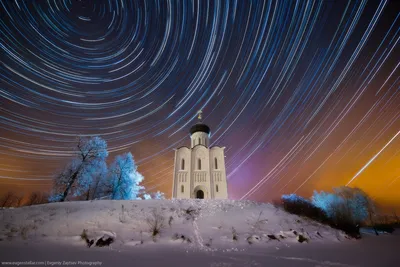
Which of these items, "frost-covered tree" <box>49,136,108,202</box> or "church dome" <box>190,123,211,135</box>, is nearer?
"frost-covered tree" <box>49,136,108,202</box>

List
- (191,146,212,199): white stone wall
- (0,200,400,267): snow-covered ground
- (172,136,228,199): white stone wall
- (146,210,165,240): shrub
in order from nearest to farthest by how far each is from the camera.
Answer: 1. (0,200,400,267): snow-covered ground
2. (146,210,165,240): shrub
3. (172,136,228,199): white stone wall
4. (191,146,212,199): white stone wall

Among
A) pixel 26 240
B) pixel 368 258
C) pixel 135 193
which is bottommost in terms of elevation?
pixel 368 258

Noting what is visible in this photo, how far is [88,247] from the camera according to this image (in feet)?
20.7

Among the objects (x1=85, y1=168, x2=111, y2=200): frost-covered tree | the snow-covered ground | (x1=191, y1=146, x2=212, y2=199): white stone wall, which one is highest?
(x1=191, y1=146, x2=212, y2=199): white stone wall

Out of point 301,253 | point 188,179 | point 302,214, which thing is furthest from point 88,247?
point 188,179

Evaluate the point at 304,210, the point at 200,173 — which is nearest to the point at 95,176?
the point at 200,173

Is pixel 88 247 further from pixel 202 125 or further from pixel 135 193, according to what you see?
pixel 202 125

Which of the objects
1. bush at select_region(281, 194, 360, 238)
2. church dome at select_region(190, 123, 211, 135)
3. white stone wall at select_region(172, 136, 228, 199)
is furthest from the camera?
church dome at select_region(190, 123, 211, 135)

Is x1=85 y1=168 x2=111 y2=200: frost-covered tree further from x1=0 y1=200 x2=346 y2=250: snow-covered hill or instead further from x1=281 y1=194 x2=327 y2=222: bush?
x1=281 y1=194 x2=327 y2=222: bush

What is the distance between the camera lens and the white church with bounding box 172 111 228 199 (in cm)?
2888

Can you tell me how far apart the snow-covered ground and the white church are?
16.6m

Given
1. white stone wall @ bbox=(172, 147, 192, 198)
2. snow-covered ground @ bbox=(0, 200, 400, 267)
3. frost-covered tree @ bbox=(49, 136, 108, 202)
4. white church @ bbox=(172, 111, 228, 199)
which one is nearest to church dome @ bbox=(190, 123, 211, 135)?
white church @ bbox=(172, 111, 228, 199)

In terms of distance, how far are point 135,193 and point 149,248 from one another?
2510 cm

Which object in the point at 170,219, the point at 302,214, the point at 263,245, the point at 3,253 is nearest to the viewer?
the point at 3,253
